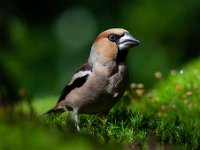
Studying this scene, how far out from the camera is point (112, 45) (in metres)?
7.42

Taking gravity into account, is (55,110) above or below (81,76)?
below

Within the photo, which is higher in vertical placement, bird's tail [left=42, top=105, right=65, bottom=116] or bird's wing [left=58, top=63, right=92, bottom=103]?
bird's wing [left=58, top=63, right=92, bottom=103]

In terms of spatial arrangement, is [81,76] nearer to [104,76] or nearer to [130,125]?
[104,76]

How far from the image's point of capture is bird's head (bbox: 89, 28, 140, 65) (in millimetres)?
7355

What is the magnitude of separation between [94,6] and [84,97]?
38.5 ft

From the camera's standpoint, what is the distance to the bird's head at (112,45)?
736 cm

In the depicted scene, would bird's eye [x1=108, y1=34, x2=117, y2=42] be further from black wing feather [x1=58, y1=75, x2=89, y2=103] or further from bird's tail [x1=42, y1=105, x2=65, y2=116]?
bird's tail [x1=42, y1=105, x2=65, y2=116]

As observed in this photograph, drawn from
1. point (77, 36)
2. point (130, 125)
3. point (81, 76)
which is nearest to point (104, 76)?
point (81, 76)

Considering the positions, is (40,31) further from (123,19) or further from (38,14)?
(123,19)

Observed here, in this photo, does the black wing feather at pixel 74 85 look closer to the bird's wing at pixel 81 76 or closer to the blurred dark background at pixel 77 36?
the bird's wing at pixel 81 76

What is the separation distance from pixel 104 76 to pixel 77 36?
1227cm

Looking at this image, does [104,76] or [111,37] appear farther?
[111,37]

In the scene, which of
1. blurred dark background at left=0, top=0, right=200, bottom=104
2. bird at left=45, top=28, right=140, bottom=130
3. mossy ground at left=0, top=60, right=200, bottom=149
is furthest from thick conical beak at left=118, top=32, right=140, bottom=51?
blurred dark background at left=0, top=0, right=200, bottom=104

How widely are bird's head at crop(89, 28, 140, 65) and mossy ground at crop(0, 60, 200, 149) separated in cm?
60
